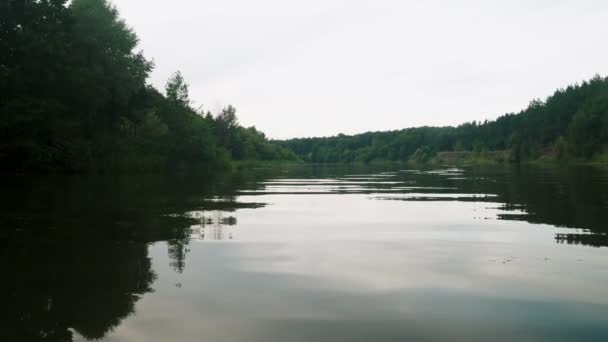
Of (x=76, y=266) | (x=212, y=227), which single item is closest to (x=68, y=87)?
(x=212, y=227)

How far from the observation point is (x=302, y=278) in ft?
21.6

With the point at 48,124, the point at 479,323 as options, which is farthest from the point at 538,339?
the point at 48,124

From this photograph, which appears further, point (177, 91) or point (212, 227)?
point (177, 91)

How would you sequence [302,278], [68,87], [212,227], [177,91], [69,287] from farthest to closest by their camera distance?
[177,91]
[68,87]
[212,227]
[302,278]
[69,287]

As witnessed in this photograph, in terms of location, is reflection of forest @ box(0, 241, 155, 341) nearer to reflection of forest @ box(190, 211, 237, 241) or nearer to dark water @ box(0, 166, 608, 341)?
dark water @ box(0, 166, 608, 341)

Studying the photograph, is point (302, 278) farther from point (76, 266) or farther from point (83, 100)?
point (83, 100)

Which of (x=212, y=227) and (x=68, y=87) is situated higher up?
(x=68, y=87)

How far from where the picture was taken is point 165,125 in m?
77.5

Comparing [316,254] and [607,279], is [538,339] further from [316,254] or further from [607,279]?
[316,254]

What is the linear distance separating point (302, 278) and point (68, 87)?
130ft

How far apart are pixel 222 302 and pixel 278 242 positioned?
13.1 feet

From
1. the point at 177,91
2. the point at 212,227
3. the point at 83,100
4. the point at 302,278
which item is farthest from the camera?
the point at 177,91

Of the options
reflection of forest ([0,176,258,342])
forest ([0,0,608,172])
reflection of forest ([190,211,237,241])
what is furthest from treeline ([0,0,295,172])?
reflection of forest ([190,211,237,241])

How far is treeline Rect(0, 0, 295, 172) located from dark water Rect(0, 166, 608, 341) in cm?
2688
